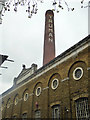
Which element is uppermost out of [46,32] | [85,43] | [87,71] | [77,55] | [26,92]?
[46,32]

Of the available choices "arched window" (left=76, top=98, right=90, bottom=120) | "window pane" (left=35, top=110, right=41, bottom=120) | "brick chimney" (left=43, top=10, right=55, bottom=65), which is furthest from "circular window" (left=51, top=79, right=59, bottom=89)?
"brick chimney" (left=43, top=10, right=55, bottom=65)

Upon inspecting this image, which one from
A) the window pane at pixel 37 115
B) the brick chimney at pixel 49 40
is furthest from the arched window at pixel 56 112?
the brick chimney at pixel 49 40

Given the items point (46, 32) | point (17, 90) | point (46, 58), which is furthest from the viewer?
point (46, 32)

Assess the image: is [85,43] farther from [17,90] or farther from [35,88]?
[17,90]

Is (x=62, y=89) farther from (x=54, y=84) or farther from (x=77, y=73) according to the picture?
(x=77, y=73)

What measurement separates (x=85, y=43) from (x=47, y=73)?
611cm

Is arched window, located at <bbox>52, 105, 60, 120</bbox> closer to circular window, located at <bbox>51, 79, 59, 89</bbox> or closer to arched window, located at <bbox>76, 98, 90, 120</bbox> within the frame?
circular window, located at <bbox>51, 79, 59, 89</bbox>

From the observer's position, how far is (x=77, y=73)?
13797 millimetres

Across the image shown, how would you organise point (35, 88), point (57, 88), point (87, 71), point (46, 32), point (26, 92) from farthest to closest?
point (46, 32) → point (26, 92) → point (35, 88) → point (57, 88) → point (87, 71)

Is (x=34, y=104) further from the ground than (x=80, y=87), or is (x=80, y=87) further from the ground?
Result: (x=80, y=87)

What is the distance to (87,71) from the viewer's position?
12711 mm

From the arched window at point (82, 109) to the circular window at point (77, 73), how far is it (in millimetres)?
1938

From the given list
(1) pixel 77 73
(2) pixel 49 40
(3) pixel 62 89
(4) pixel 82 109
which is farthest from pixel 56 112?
(2) pixel 49 40

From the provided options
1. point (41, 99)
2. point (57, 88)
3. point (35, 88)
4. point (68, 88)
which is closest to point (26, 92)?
point (35, 88)
